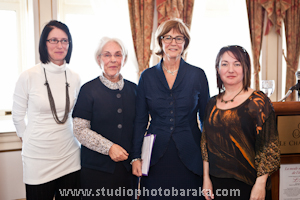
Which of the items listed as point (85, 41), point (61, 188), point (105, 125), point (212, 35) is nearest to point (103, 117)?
point (105, 125)

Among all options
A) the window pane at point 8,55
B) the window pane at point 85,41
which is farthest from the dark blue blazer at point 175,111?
the window pane at point 8,55

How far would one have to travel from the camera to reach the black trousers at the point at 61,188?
1.67 meters

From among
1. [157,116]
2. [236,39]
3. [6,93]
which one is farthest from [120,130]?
[236,39]

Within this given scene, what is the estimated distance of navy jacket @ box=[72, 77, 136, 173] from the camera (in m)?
1.64

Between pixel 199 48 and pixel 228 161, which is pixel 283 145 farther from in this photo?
pixel 199 48

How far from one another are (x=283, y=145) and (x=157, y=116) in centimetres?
114

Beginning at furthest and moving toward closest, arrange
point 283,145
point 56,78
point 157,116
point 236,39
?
point 236,39
point 283,145
point 56,78
point 157,116

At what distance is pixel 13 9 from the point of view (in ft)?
10.7

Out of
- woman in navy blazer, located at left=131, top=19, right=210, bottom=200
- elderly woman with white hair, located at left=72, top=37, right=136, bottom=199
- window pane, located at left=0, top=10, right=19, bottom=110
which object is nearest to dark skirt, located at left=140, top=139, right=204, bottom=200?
woman in navy blazer, located at left=131, top=19, right=210, bottom=200

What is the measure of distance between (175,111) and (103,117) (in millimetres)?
484

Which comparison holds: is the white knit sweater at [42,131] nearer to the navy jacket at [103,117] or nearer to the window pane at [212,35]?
the navy jacket at [103,117]

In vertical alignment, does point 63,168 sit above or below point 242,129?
below

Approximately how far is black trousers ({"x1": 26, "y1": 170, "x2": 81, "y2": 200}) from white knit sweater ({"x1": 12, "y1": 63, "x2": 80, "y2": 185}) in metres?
0.05

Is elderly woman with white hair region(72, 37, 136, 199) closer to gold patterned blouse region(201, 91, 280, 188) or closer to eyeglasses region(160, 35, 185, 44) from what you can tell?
eyeglasses region(160, 35, 185, 44)
